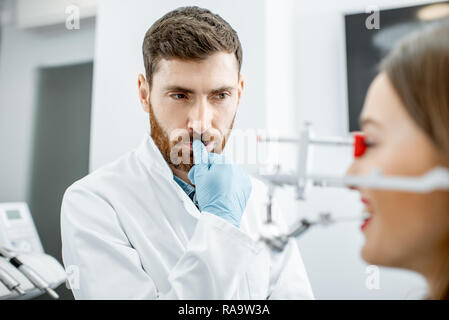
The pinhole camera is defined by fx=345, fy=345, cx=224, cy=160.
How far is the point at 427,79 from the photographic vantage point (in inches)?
20.6

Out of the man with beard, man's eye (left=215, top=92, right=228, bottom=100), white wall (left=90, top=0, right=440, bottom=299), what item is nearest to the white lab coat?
the man with beard

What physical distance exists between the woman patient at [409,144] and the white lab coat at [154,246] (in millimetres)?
181

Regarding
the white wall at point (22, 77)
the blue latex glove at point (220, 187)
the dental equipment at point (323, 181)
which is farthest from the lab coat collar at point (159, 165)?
the white wall at point (22, 77)

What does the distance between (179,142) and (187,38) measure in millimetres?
269

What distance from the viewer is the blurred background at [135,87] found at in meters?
1.28

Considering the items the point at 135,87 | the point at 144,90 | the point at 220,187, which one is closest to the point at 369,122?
the point at 220,187

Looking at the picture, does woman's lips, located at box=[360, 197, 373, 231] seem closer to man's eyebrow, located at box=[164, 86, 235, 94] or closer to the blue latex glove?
the blue latex glove

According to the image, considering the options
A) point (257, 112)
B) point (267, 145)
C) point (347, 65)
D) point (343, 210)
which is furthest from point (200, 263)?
point (347, 65)

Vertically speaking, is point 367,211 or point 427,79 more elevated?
point 427,79

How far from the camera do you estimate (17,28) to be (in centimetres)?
146

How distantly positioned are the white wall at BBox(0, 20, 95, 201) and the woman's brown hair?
121 cm

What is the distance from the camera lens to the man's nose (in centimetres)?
89

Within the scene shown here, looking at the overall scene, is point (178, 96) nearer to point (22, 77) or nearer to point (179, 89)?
point (179, 89)

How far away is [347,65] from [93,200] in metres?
1.32
